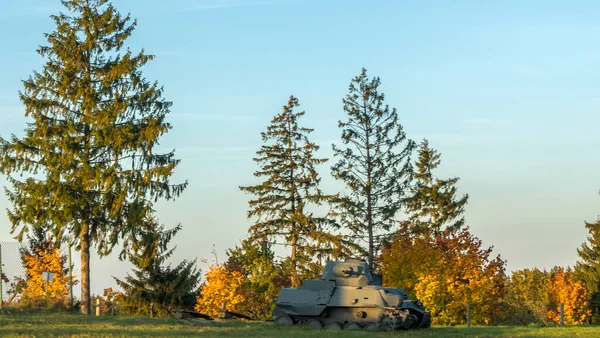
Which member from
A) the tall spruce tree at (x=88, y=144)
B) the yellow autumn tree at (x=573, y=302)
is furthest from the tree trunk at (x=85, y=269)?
the yellow autumn tree at (x=573, y=302)

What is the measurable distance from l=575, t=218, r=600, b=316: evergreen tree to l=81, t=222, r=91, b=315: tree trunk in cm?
4649

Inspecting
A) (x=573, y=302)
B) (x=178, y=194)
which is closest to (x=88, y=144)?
(x=178, y=194)

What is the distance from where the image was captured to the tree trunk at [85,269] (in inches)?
1438

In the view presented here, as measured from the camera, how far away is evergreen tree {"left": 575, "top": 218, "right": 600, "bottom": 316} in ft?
233

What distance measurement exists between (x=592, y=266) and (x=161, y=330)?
5595 cm

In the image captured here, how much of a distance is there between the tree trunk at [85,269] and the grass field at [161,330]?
709 cm

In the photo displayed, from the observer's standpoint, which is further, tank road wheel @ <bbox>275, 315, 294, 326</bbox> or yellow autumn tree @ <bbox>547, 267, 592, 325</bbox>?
yellow autumn tree @ <bbox>547, 267, 592, 325</bbox>

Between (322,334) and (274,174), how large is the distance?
2933cm

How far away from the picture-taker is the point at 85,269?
3691 centimetres

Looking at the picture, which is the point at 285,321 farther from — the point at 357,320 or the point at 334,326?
the point at 357,320

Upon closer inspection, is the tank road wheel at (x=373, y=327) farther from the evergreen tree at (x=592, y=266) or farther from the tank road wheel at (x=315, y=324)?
the evergreen tree at (x=592, y=266)

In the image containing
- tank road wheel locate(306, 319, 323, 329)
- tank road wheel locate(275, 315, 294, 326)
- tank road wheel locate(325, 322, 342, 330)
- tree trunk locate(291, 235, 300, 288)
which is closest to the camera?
tank road wheel locate(325, 322, 342, 330)

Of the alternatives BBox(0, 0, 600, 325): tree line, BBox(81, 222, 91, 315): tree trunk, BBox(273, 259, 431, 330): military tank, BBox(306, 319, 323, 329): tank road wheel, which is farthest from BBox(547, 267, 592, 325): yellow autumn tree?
BBox(81, 222, 91, 315): tree trunk

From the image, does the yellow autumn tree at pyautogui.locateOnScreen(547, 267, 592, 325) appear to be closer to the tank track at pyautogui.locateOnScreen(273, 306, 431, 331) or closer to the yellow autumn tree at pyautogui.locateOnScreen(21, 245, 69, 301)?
the yellow autumn tree at pyautogui.locateOnScreen(21, 245, 69, 301)
